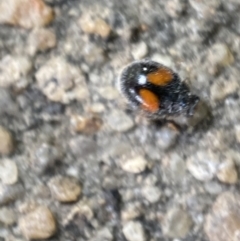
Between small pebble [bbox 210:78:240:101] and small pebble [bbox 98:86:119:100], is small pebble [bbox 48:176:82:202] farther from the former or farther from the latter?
small pebble [bbox 210:78:240:101]

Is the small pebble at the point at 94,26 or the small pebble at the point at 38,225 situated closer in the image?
the small pebble at the point at 38,225

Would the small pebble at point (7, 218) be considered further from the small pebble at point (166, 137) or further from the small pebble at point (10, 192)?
the small pebble at point (166, 137)

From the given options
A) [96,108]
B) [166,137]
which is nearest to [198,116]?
[166,137]

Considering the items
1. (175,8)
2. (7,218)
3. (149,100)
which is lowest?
(7,218)

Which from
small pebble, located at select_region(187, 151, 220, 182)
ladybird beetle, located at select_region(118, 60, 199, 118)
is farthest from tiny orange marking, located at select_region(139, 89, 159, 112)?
small pebble, located at select_region(187, 151, 220, 182)

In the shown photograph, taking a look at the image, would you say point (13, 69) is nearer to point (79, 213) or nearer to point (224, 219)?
point (79, 213)

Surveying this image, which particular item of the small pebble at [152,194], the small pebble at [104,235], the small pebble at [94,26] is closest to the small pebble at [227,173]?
the small pebble at [152,194]

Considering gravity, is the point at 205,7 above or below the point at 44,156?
above

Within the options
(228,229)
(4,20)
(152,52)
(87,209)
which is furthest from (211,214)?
(4,20)
